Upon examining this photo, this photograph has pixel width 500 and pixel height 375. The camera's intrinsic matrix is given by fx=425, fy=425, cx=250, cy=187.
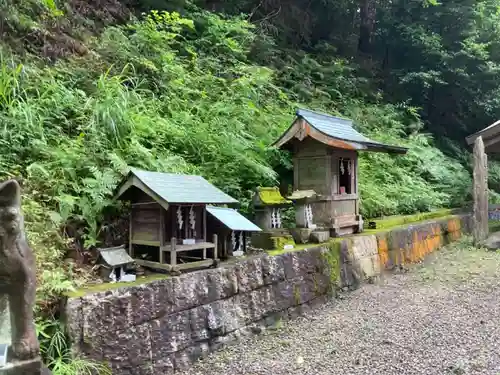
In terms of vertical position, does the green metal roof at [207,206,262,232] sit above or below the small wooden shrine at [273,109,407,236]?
below

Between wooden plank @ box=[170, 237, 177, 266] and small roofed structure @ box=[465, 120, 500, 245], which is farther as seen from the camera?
small roofed structure @ box=[465, 120, 500, 245]

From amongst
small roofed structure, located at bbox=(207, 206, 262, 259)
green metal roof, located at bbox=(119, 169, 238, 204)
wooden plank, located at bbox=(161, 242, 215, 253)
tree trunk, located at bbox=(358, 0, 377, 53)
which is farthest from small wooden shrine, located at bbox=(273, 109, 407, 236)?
tree trunk, located at bbox=(358, 0, 377, 53)

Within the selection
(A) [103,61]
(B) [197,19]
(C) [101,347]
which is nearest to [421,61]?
(B) [197,19]

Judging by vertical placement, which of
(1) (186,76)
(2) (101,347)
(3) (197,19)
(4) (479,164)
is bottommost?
(2) (101,347)

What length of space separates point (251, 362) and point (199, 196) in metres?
1.62

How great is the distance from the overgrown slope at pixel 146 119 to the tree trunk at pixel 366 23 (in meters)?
5.06

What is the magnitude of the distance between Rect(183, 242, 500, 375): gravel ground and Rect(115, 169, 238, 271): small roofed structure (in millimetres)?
1004

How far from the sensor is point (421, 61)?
1538cm

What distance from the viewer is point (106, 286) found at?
3.46 metres

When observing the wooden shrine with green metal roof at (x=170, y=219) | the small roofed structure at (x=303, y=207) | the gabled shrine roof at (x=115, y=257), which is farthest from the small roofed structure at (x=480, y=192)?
the gabled shrine roof at (x=115, y=257)

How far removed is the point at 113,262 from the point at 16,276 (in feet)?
4.05

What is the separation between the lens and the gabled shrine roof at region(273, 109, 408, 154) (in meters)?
6.03

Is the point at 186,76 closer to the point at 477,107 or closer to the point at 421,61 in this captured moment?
the point at 421,61

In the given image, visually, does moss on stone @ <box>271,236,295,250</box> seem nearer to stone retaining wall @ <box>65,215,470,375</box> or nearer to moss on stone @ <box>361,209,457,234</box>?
stone retaining wall @ <box>65,215,470,375</box>
